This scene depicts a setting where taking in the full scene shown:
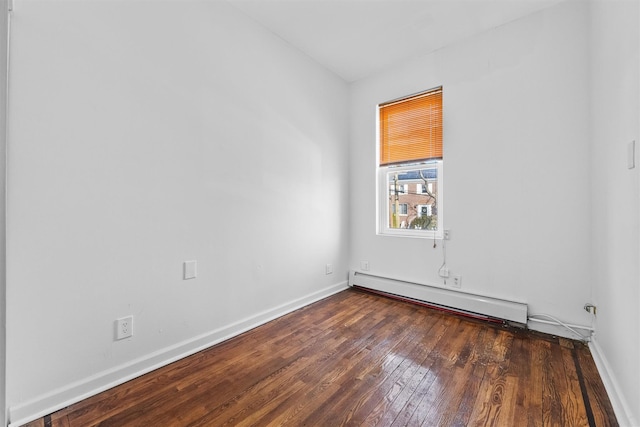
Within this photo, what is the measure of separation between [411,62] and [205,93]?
226 centimetres

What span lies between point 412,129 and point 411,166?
0.42 meters

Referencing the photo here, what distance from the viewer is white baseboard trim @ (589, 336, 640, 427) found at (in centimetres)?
130

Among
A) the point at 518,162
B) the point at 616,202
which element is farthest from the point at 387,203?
the point at 616,202

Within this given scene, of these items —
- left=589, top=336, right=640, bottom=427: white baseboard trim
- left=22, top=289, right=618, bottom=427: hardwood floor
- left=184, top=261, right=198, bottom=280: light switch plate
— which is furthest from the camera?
left=184, top=261, right=198, bottom=280: light switch plate

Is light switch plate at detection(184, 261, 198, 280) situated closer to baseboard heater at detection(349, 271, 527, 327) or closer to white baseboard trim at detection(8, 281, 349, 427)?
white baseboard trim at detection(8, 281, 349, 427)

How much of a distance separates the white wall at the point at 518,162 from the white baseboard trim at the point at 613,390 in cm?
38

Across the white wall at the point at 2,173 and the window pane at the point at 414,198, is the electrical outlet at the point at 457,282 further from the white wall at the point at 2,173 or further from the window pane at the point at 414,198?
the white wall at the point at 2,173

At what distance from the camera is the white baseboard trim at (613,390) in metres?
1.30

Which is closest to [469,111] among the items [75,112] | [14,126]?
[75,112]

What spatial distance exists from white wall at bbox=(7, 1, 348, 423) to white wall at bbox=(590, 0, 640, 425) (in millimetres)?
2328

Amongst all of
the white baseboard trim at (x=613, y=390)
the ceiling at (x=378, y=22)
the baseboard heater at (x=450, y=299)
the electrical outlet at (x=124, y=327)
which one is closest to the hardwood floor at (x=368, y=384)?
the white baseboard trim at (x=613, y=390)

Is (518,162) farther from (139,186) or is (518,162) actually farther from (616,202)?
(139,186)

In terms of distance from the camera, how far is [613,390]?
4.99 ft

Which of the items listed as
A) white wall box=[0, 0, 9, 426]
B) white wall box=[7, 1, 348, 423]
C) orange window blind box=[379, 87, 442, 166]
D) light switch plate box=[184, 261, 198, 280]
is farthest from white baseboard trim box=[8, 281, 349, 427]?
orange window blind box=[379, 87, 442, 166]
